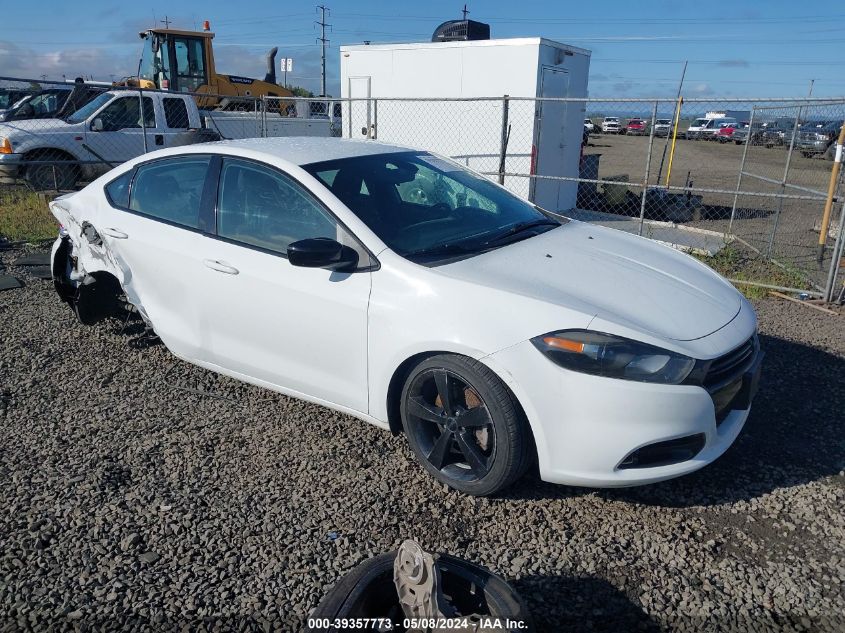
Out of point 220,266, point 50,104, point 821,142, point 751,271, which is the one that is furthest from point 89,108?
point 821,142

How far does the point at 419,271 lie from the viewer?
321cm

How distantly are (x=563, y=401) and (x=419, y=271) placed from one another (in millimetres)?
914

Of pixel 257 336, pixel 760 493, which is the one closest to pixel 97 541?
pixel 257 336

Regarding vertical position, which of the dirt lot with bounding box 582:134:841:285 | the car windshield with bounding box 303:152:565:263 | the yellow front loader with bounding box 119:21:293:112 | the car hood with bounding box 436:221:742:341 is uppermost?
the yellow front loader with bounding box 119:21:293:112

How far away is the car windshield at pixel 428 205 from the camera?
349cm

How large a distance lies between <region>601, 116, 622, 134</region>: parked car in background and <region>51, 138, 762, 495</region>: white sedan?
4321 cm

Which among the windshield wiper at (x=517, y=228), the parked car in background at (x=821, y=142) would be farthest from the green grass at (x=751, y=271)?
the windshield wiper at (x=517, y=228)

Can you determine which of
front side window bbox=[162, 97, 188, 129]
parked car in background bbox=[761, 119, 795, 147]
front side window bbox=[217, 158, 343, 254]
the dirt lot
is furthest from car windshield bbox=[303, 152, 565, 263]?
front side window bbox=[162, 97, 188, 129]

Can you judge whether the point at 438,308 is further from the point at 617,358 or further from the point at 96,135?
the point at 96,135

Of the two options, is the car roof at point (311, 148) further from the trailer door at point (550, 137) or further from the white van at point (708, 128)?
the white van at point (708, 128)

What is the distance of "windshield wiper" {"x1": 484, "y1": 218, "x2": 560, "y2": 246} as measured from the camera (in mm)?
3693

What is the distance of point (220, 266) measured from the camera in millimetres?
3783

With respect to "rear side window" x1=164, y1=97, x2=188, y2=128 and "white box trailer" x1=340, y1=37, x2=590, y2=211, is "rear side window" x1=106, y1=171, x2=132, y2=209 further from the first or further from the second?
"rear side window" x1=164, y1=97, x2=188, y2=128

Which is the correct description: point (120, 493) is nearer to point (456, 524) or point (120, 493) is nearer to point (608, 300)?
point (456, 524)
